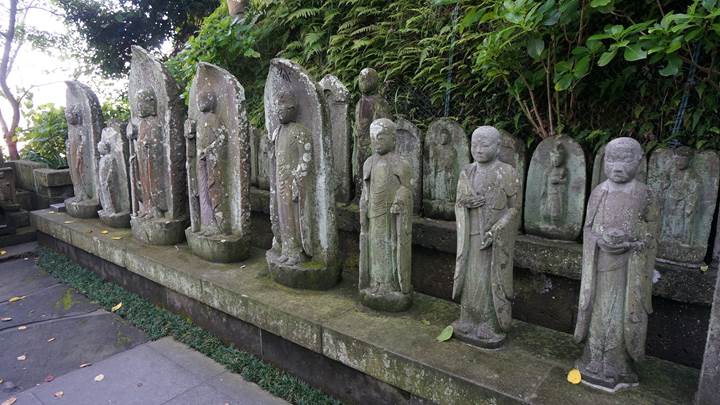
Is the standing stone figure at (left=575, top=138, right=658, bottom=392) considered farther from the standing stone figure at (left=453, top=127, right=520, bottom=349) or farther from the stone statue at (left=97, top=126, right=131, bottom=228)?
the stone statue at (left=97, top=126, right=131, bottom=228)

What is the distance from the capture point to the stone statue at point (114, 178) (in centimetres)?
570

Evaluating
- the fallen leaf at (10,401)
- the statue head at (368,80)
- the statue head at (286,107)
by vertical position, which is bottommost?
the fallen leaf at (10,401)

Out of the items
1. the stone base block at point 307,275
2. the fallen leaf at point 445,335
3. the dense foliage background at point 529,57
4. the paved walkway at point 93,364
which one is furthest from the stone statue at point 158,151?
the fallen leaf at point 445,335

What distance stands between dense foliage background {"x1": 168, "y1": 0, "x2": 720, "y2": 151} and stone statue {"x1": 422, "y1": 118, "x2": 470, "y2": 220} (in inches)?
34.1

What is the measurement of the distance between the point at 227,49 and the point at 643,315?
7.73 metres

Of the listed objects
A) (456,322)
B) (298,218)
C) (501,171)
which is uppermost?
(501,171)

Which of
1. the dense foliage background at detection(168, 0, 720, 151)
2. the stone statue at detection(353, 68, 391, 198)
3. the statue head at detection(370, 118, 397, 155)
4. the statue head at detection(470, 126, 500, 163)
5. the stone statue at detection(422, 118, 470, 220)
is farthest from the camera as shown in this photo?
the stone statue at detection(353, 68, 391, 198)

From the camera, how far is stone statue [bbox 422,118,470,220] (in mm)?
3936

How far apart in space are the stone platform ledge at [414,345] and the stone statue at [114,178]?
1.76 metres

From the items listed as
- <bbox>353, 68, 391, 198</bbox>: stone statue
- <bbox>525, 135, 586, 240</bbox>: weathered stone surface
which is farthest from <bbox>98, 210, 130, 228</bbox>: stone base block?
<bbox>525, 135, 586, 240</bbox>: weathered stone surface

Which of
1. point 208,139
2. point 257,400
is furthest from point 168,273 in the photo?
point 257,400

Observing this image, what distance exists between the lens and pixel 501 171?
2676 mm

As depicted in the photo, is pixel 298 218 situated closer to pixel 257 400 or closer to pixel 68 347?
pixel 257 400

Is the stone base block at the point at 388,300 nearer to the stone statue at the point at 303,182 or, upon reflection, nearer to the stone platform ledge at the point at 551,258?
the stone statue at the point at 303,182
